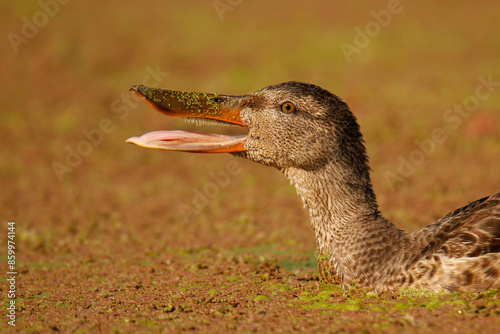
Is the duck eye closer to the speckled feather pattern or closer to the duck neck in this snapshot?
the speckled feather pattern

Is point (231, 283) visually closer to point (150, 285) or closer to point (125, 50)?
point (150, 285)

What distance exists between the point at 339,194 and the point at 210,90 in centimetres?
951

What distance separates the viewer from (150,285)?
17.8 ft

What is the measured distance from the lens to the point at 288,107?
16.2ft

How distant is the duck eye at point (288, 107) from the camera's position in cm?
492

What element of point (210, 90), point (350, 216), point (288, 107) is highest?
point (210, 90)

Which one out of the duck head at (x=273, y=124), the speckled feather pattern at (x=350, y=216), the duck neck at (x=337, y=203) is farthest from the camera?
the duck head at (x=273, y=124)

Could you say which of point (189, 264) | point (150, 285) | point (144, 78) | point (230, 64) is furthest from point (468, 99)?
point (150, 285)

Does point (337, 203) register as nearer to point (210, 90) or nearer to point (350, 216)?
point (350, 216)

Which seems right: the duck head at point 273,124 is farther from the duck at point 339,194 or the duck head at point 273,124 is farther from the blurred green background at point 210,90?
the blurred green background at point 210,90

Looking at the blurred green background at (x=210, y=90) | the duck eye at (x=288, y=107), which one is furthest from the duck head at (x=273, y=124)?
the blurred green background at (x=210, y=90)

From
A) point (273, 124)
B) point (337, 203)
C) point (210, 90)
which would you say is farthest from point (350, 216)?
point (210, 90)

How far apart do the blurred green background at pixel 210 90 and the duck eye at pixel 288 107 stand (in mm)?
2251

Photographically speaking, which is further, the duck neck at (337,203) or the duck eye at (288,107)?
the duck eye at (288,107)
